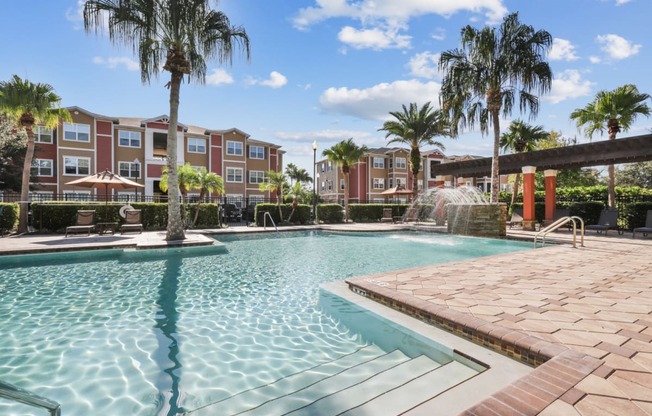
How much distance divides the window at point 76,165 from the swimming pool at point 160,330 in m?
24.5

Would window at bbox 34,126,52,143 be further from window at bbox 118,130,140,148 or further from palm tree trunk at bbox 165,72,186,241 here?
palm tree trunk at bbox 165,72,186,241

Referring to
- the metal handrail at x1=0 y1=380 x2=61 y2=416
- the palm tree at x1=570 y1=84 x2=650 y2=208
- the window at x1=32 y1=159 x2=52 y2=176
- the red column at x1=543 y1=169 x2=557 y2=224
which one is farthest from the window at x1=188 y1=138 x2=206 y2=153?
the metal handrail at x1=0 y1=380 x2=61 y2=416

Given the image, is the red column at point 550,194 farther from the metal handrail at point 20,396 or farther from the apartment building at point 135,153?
the apartment building at point 135,153

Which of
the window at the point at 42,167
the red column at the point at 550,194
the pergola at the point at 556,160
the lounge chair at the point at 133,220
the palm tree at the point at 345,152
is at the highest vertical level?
the palm tree at the point at 345,152

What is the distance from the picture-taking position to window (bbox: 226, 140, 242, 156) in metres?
34.5

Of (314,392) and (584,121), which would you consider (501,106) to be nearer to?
(584,121)

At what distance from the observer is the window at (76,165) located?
28.5 m

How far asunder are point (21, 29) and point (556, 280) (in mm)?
13349

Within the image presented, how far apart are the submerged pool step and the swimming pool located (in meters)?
0.10

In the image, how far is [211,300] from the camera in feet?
18.1

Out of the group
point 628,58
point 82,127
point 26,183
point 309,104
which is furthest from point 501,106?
point 82,127

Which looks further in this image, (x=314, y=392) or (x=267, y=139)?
(x=267, y=139)

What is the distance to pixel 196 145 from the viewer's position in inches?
1300

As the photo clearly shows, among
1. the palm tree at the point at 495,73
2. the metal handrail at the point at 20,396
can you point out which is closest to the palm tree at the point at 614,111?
the palm tree at the point at 495,73
